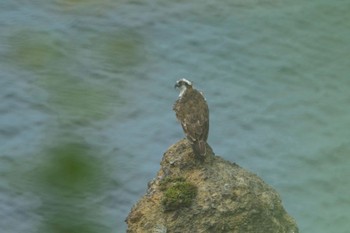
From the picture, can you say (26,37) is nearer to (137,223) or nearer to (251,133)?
(251,133)

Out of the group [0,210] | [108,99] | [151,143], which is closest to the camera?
[0,210]

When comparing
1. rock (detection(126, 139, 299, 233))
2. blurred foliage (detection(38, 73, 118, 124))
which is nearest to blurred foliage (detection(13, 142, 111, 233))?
blurred foliage (detection(38, 73, 118, 124))

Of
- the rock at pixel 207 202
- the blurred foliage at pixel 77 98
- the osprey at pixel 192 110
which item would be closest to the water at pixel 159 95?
the blurred foliage at pixel 77 98

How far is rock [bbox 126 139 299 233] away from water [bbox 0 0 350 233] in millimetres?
3746

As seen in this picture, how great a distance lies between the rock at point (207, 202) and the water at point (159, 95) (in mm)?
3746

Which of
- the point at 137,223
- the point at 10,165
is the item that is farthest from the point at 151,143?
the point at 137,223

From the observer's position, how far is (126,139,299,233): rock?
35.3 feet

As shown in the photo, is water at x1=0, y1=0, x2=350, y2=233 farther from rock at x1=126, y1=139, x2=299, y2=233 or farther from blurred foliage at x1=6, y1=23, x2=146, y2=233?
rock at x1=126, y1=139, x2=299, y2=233

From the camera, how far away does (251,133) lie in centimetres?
1795

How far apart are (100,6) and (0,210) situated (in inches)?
267

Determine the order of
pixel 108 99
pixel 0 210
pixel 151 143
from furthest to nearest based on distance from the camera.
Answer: pixel 108 99 < pixel 151 143 < pixel 0 210

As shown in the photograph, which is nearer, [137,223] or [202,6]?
[137,223]

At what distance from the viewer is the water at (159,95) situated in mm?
16500

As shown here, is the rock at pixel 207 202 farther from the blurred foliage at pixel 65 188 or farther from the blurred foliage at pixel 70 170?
the blurred foliage at pixel 65 188
